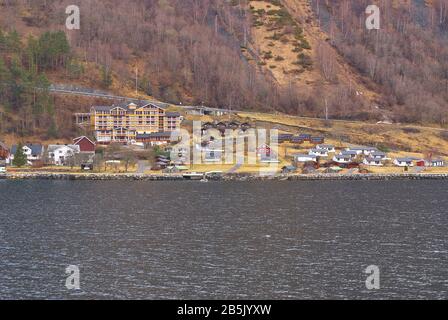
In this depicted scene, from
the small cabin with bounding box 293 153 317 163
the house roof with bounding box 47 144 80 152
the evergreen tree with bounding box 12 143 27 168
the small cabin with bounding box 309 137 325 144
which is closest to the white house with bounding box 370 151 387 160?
the small cabin with bounding box 293 153 317 163

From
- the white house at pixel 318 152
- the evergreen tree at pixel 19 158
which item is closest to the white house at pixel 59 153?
the evergreen tree at pixel 19 158

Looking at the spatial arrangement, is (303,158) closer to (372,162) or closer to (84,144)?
(372,162)

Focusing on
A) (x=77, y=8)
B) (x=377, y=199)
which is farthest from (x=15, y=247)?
(x=77, y=8)

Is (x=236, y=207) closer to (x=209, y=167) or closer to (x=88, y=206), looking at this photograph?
(x=88, y=206)

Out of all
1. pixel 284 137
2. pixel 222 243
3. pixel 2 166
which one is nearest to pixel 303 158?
pixel 284 137

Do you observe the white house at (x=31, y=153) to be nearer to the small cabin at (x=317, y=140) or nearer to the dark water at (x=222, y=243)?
the dark water at (x=222, y=243)

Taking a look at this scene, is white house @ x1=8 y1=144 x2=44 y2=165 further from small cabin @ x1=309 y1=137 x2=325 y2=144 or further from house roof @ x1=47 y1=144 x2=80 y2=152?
small cabin @ x1=309 y1=137 x2=325 y2=144
